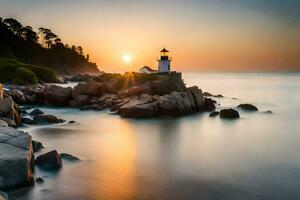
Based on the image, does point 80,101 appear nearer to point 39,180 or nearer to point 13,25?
point 39,180

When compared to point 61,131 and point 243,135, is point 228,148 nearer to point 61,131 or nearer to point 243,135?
point 243,135

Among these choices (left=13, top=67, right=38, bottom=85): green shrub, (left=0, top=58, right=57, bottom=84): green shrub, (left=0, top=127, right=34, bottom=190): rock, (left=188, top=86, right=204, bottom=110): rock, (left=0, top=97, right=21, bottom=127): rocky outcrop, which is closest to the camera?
(left=0, top=127, right=34, bottom=190): rock

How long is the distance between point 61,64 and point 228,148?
121 meters

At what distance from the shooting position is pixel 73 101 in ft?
131

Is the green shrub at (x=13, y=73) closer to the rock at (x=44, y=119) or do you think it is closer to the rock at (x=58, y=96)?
the rock at (x=58, y=96)

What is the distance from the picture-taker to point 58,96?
40000 mm

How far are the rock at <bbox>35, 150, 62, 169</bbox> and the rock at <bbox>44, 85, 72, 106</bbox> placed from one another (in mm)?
25907

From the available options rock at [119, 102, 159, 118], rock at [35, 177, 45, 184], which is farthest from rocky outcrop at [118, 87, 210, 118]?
rock at [35, 177, 45, 184]

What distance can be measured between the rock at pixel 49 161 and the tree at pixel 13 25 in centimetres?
10658

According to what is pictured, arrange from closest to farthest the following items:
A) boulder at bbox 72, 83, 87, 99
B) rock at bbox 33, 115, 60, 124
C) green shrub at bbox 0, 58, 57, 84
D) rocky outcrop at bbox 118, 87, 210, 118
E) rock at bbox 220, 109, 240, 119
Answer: rock at bbox 33, 115, 60, 124
rocky outcrop at bbox 118, 87, 210, 118
rock at bbox 220, 109, 240, 119
boulder at bbox 72, 83, 87, 99
green shrub at bbox 0, 58, 57, 84

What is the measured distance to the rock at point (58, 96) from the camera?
40.0 meters

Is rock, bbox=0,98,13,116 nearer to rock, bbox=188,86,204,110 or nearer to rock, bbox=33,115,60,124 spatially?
rock, bbox=33,115,60,124

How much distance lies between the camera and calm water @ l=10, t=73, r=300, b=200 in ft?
41.2

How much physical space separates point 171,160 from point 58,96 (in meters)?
25.1
